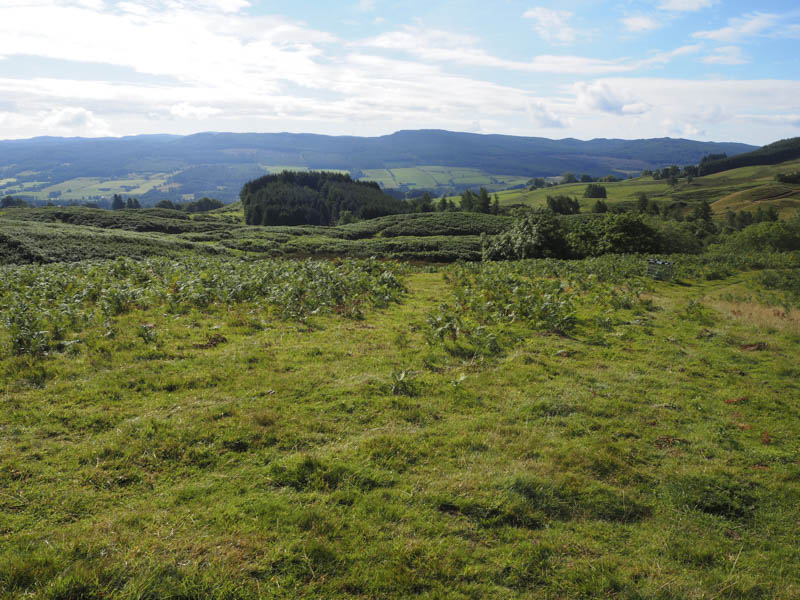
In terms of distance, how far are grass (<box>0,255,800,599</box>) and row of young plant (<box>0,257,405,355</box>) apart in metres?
1.07

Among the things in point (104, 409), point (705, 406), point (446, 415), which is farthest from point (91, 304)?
point (705, 406)

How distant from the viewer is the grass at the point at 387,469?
18.7 ft

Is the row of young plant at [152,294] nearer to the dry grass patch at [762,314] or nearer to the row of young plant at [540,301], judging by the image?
the row of young plant at [540,301]

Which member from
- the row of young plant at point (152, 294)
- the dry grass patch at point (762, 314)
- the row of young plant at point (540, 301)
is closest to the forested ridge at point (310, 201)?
the row of young plant at point (540, 301)

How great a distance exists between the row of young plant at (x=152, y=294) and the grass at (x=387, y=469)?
3.52 feet

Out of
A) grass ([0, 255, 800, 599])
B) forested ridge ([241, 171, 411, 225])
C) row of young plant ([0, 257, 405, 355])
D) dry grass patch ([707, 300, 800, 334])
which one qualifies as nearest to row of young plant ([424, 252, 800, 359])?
grass ([0, 255, 800, 599])

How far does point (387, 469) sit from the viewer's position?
7953mm

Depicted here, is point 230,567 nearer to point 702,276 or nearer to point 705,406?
point 705,406

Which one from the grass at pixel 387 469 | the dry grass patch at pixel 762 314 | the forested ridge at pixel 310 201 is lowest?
the grass at pixel 387 469

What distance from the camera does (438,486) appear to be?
756 centimetres

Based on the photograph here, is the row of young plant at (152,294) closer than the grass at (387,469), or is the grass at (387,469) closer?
the grass at (387,469)

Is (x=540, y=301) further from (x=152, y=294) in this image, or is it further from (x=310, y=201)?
(x=310, y=201)

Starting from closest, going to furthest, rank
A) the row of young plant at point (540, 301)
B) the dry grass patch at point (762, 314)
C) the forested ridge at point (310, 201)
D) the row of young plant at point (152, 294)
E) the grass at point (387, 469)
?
the grass at point (387, 469)
the row of young plant at point (152, 294)
the row of young plant at point (540, 301)
the dry grass patch at point (762, 314)
the forested ridge at point (310, 201)

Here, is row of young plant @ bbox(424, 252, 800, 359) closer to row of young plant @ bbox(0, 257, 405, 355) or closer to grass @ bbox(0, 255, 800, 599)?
grass @ bbox(0, 255, 800, 599)
